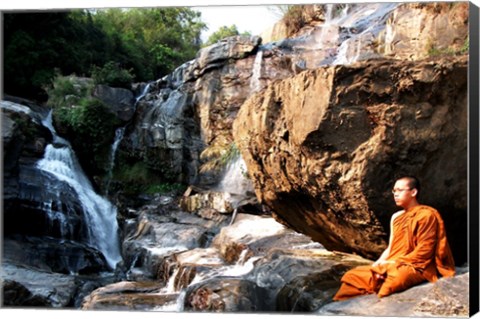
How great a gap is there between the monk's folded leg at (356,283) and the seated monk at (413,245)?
0.16 meters

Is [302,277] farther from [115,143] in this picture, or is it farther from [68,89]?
[115,143]

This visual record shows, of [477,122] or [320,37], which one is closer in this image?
[477,122]

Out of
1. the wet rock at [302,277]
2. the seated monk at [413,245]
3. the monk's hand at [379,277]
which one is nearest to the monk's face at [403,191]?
the seated monk at [413,245]

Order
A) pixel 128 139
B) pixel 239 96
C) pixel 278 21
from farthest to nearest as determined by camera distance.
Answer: pixel 128 139
pixel 239 96
pixel 278 21

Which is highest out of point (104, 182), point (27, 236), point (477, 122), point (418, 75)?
point (418, 75)

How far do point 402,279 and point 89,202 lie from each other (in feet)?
24.7

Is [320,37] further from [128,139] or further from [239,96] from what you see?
[128,139]

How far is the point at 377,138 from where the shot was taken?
4.77 meters

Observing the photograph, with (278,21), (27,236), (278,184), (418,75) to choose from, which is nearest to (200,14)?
(278,21)

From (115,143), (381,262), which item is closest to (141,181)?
(115,143)

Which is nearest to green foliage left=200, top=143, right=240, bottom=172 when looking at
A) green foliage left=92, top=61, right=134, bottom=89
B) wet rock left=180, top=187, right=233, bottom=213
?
wet rock left=180, top=187, right=233, bottom=213

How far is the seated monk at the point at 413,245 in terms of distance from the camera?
4.74 m

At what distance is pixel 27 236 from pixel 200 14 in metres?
4.91

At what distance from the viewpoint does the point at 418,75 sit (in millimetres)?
4695
